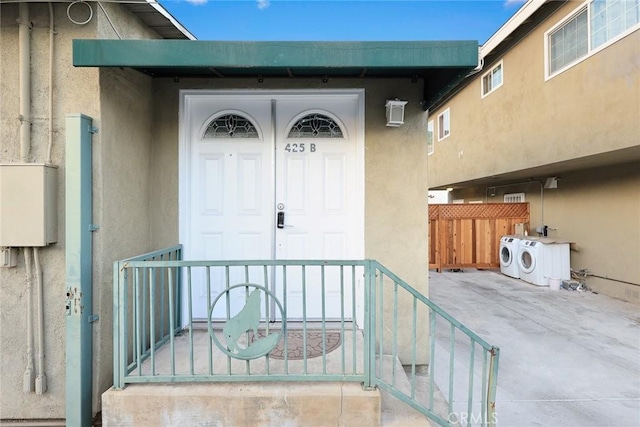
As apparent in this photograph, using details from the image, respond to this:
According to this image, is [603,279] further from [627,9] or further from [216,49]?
[216,49]

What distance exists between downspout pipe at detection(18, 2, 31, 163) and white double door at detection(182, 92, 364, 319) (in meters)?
1.19

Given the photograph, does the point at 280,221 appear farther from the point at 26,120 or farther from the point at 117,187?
the point at 26,120

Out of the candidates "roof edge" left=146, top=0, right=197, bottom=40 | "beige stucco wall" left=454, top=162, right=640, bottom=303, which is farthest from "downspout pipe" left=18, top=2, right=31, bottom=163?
"beige stucco wall" left=454, top=162, right=640, bottom=303

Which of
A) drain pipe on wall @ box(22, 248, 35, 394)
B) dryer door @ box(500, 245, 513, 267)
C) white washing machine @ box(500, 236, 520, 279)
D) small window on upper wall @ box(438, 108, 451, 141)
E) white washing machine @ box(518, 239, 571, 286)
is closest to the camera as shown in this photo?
drain pipe on wall @ box(22, 248, 35, 394)

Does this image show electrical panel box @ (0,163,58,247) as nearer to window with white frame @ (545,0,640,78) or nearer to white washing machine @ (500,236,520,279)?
window with white frame @ (545,0,640,78)

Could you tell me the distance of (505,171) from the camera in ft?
24.7

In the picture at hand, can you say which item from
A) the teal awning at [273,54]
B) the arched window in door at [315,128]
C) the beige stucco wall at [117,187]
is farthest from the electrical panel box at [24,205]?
the arched window in door at [315,128]

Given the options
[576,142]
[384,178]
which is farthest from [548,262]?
[384,178]

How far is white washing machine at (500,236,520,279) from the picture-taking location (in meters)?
7.43

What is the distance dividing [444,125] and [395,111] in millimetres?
8943

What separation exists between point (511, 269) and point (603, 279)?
1652mm

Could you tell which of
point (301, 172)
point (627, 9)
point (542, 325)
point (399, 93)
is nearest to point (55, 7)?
point (301, 172)

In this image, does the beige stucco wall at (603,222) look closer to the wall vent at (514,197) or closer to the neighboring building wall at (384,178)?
the wall vent at (514,197)

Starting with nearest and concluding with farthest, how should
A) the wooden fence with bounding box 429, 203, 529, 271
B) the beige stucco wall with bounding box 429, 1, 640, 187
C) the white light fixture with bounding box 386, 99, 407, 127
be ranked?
the white light fixture with bounding box 386, 99, 407, 127 → the beige stucco wall with bounding box 429, 1, 640, 187 → the wooden fence with bounding box 429, 203, 529, 271
